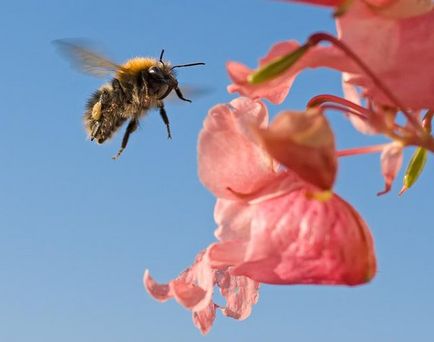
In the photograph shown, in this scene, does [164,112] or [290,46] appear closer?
[290,46]

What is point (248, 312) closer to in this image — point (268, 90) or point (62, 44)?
point (268, 90)

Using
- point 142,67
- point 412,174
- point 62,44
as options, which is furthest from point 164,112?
point 412,174

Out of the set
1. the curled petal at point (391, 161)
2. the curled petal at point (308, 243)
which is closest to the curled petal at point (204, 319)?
the curled petal at point (308, 243)

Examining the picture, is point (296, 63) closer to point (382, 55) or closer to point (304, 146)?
point (382, 55)

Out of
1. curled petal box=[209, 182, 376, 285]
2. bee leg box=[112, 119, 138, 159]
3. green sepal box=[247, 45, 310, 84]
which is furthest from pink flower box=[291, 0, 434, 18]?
bee leg box=[112, 119, 138, 159]

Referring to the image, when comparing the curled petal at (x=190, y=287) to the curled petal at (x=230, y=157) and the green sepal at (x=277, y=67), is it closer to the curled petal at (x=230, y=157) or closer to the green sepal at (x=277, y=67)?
the curled petal at (x=230, y=157)
